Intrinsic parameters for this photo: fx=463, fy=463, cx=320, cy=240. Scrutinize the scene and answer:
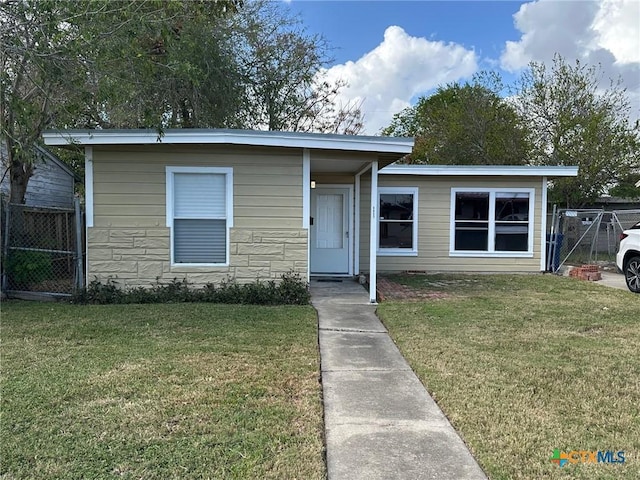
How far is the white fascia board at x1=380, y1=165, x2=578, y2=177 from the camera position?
36.9 feet

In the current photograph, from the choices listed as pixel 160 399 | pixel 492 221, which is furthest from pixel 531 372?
pixel 492 221

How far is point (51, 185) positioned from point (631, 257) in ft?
49.9

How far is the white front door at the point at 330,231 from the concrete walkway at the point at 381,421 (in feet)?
16.6

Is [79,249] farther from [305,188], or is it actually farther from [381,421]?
[381,421]

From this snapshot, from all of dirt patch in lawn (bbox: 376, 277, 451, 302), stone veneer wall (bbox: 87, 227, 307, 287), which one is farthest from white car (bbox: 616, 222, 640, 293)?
stone veneer wall (bbox: 87, 227, 307, 287)

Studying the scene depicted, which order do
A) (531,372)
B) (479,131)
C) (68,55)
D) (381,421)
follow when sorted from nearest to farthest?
(381,421) < (531,372) < (68,55) < (479,131)

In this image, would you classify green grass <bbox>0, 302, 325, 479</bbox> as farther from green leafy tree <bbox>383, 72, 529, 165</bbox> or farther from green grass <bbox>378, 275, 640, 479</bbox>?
green leafy tree <bbox>383, 72, 529, 165</bbox>

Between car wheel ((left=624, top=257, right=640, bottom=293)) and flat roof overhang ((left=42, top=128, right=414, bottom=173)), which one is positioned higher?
flat roof overhang ((left=42, top=128, right=414, bottom=173))

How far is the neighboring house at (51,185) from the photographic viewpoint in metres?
12.7

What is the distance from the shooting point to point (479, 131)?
21.1 m

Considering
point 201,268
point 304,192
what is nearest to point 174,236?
point 201,268

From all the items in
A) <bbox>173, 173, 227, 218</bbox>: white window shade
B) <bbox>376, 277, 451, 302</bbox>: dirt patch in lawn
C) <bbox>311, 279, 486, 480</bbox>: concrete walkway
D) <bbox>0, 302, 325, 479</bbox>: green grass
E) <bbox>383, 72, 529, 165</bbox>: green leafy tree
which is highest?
<bbox>383, 72, 529, 165</bbox>: green leafy tree

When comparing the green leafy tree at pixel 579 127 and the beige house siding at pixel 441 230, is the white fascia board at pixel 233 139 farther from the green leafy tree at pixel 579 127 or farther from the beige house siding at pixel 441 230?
the green leafy tree at pixel 579 127

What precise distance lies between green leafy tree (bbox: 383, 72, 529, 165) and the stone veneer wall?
14.4 m
